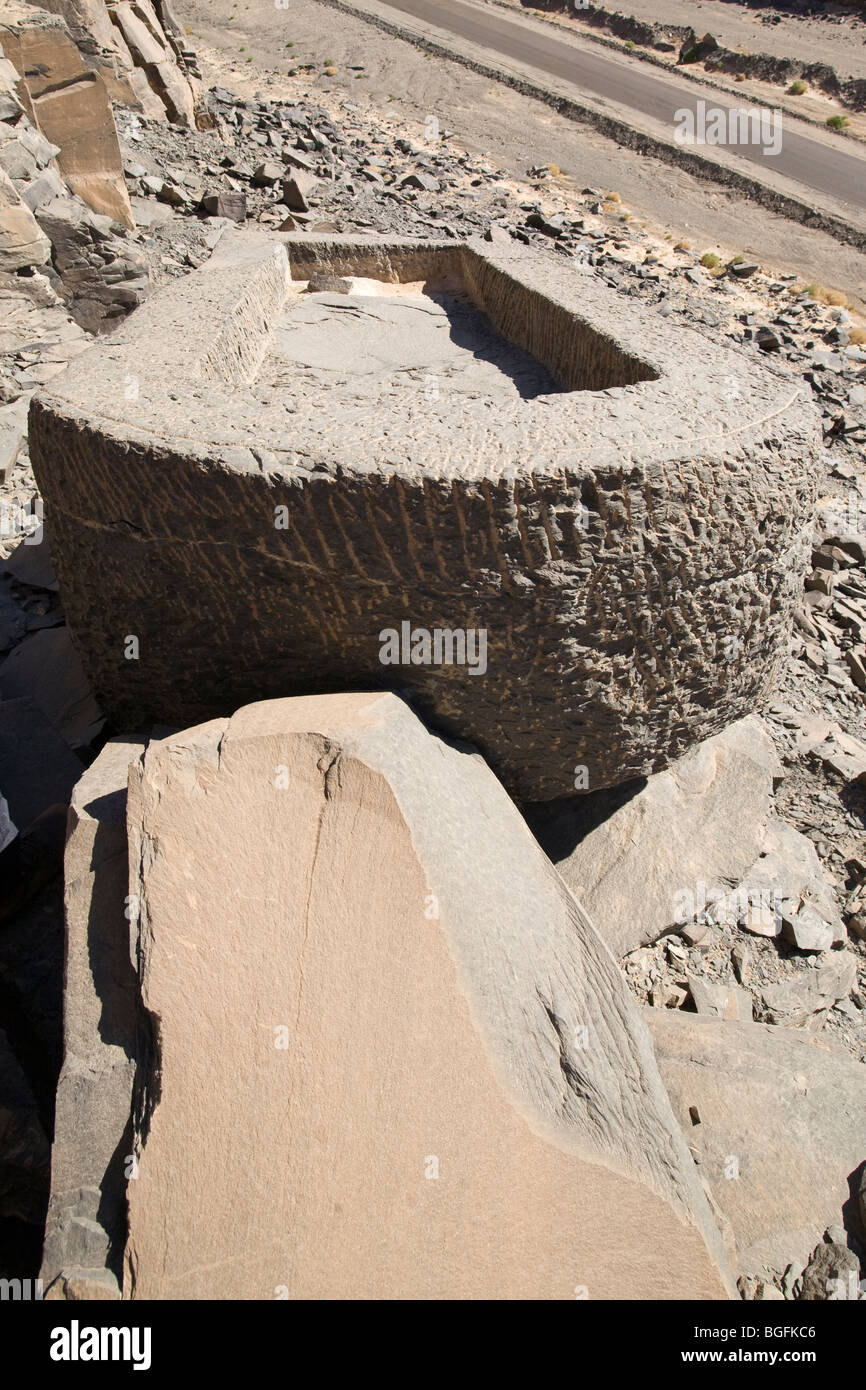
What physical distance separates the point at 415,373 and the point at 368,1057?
2349 millimetres

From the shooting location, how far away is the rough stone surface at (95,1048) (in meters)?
1.40

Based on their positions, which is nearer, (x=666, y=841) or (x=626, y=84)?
(x=666, y=841)

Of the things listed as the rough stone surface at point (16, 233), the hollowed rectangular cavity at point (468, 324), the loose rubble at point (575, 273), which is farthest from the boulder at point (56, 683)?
the rough stone surface at point (16, 233)

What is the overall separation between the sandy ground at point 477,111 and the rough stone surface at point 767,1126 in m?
8.59

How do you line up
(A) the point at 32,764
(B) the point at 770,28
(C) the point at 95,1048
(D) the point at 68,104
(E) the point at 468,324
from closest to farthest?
1. (C) the point at 95,1048
2. (A) the point at 32,764
3. (E) the point at 468,324
4. (D) the point at 68,104
5. (B) the point at 770,28

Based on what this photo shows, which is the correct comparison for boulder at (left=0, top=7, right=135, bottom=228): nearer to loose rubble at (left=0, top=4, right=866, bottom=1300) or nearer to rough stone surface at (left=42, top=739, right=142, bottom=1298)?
loose rubble at (left=0, top=4, right=866, bottom=1300)

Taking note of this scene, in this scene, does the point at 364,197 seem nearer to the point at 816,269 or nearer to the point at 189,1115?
the point at 816,269

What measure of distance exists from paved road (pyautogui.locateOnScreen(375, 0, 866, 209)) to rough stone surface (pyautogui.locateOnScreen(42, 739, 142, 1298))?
11.9 metres

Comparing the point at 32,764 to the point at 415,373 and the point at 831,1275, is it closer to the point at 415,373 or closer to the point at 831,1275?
the point at 415,373

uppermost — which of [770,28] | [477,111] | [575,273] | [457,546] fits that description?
[770,28]

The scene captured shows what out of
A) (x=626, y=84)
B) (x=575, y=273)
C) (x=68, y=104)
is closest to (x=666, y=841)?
(x=575, y=273)

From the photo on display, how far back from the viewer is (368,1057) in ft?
4.90

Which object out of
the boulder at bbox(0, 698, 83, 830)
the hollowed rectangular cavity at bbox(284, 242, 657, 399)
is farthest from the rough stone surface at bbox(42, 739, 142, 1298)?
the hollowed rectangular cavity at bbox(284, 242, 657, 399)

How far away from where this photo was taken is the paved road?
11.4 metres
